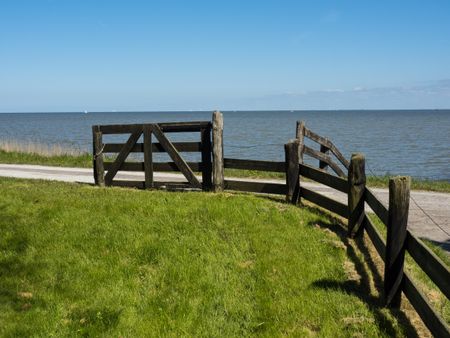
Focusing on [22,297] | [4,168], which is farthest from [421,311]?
[4,168]

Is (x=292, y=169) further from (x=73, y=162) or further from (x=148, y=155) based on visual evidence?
(x=73, y=162)

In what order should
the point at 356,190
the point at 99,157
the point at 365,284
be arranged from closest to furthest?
the point at 365,284 < the point at 356,190 < the point at 99,157

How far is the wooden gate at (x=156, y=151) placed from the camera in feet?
42.6

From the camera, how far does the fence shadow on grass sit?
18.7 ft

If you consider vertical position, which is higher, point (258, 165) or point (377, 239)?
point (258, 165)

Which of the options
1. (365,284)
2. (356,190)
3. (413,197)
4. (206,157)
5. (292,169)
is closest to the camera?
(365,284)

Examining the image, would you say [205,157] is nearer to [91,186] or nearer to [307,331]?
[91,186]

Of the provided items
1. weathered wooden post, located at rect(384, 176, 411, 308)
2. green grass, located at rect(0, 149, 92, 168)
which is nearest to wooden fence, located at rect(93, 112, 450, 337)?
weathered wooden post, located at rect(384, 176, 411, 308)

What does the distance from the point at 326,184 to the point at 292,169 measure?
4.59 ft

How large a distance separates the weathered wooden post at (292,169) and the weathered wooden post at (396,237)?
5.18 metres

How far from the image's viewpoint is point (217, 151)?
1255cm

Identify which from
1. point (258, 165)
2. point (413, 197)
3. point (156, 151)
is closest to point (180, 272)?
point (258, 165)

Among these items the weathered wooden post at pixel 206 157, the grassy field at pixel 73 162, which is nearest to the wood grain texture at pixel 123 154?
the weathered wooden post at pixel 206 157

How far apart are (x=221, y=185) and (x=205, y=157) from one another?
2.95 feet
